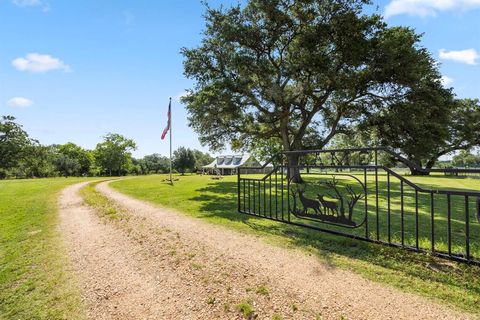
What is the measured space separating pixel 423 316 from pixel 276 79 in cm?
1613

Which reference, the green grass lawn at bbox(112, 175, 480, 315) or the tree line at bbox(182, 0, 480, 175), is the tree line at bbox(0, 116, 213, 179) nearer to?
the tree line at bbox(182, 0, 480, 175)

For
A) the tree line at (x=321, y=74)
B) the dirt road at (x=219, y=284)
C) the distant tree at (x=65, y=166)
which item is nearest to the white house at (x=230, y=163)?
the distant tree at (x=65, y=166)

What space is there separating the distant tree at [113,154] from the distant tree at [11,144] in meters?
12.9

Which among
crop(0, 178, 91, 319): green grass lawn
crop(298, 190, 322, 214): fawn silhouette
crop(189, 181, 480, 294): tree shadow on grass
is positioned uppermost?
crop(298, 190, 322, 214): fawn silhouette

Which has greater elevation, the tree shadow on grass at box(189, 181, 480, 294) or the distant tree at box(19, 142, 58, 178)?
the distant tree at box(19, 142, 58, 178)

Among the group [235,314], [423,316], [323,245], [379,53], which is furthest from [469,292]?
[379,53]

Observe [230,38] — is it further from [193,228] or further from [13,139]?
[13,139]

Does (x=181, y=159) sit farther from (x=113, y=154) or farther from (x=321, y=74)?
(x=321, y=74)

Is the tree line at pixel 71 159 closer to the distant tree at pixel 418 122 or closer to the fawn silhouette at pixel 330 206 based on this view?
the distant tree at pixel 418 122

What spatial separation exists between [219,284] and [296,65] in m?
13.9

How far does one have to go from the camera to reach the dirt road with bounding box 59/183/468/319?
2701 millimetres

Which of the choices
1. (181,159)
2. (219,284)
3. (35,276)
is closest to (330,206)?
(219,284)

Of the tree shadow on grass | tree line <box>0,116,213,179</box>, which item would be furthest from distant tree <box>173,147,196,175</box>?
the tree shadow on grass

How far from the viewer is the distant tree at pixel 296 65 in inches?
563
